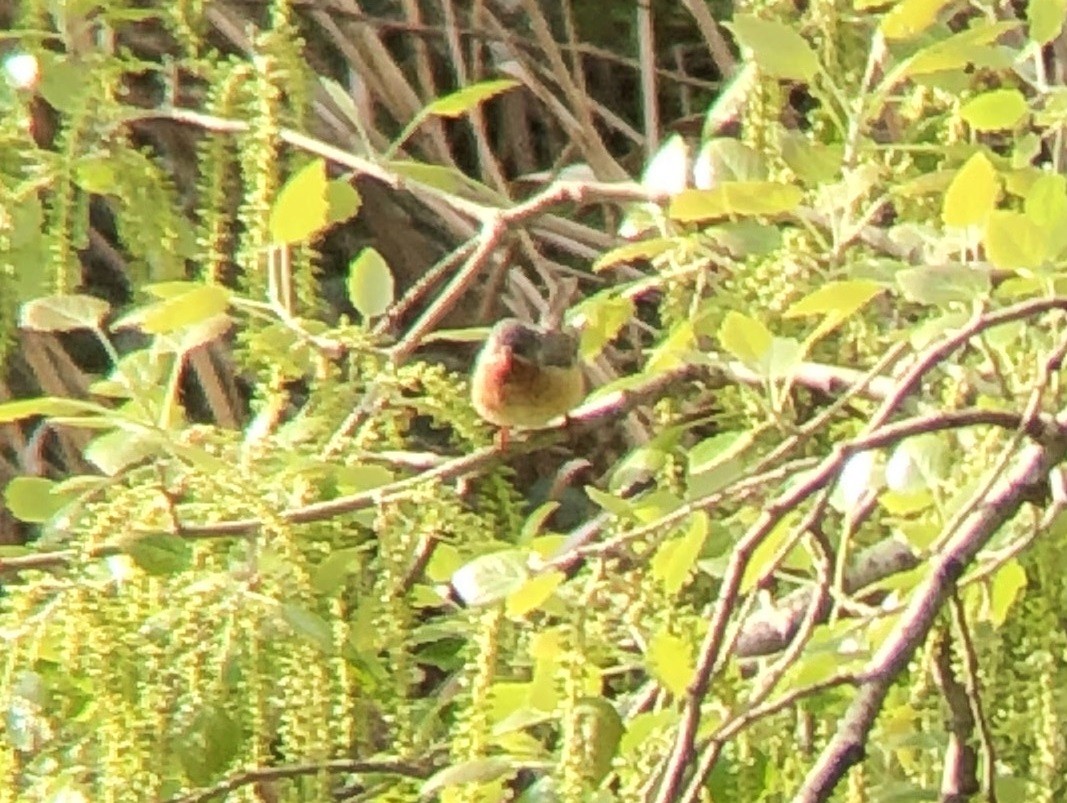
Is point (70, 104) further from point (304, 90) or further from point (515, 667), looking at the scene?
point (515, 667)

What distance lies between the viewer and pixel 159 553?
709 millimetres

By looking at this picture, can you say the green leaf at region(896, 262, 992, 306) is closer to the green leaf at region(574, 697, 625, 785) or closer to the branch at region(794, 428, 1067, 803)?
the branch at region(794, 428, 1067, 803)

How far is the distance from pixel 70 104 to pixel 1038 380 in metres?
0.48

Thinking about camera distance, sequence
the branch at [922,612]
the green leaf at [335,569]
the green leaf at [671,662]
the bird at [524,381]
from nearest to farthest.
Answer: the branch at [922,612] → the green leaf at [671,662] → the green leaf at [335,569] → the bird at [524,381]

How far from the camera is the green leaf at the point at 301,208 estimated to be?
31.0 inches

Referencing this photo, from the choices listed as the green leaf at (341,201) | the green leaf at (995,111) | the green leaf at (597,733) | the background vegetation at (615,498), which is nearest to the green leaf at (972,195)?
the background vegetation at (615,498)

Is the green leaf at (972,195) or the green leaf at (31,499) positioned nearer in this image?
the green leaf at (972,195)

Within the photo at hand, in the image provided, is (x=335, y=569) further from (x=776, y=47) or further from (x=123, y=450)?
(x=776, y=47)

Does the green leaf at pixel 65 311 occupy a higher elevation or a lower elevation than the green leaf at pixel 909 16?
lower

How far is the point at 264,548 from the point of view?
0.72 m

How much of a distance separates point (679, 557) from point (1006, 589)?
0.39 ft

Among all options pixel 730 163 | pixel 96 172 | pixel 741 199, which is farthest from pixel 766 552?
pixel 96 172

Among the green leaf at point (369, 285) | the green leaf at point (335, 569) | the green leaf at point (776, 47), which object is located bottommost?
the green leaf at point (335, 569)

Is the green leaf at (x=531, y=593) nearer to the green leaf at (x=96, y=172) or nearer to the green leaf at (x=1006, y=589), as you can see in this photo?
the green leaf at (x=1006, y=589)
